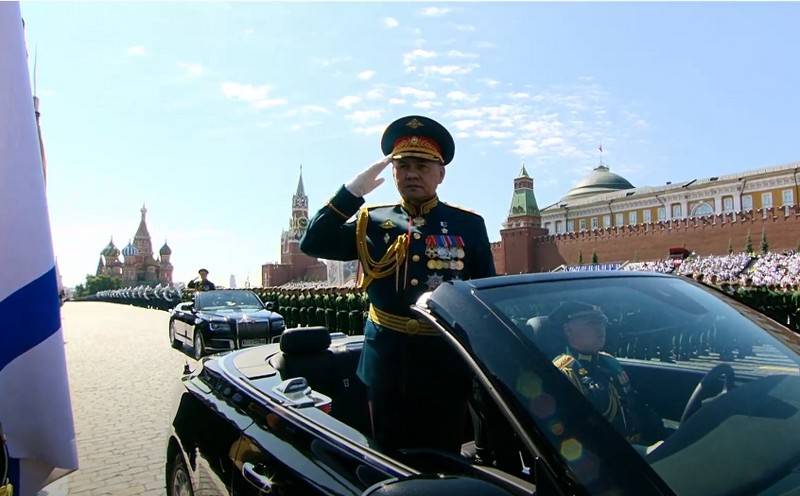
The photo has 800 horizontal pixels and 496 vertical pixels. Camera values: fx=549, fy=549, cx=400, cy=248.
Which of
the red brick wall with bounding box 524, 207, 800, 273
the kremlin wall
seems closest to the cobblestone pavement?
the red brick wall with bounding box 524, 207, 800, 273

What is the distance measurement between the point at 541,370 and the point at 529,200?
216 feet

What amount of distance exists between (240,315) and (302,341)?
8.92 m

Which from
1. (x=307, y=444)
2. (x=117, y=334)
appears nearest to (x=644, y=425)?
(x=307, y=444)

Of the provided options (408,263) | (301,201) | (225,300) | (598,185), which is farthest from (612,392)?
(301,201)

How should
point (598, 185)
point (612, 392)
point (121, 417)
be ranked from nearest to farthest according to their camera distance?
point (612, 392), point (121, 417), point (598, 185)

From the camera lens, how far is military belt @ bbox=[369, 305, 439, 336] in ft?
7.01

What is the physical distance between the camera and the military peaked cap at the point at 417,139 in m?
2.42

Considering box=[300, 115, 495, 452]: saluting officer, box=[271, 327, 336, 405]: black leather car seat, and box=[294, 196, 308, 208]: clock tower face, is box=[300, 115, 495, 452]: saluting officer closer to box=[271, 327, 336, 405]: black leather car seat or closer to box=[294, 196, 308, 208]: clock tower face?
box=[271, 327, 336, 405]: black leather car seat

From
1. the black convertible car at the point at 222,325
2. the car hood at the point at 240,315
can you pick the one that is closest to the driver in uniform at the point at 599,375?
the black convertible car at the point at 222,325

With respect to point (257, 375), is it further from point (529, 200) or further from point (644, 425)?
point (529, 200)

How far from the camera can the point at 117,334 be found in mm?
16359

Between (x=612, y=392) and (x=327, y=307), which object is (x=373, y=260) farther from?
(x=327, y=307)

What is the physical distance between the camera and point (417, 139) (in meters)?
2.47

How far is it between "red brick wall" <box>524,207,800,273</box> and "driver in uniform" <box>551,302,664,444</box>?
44.3 m
